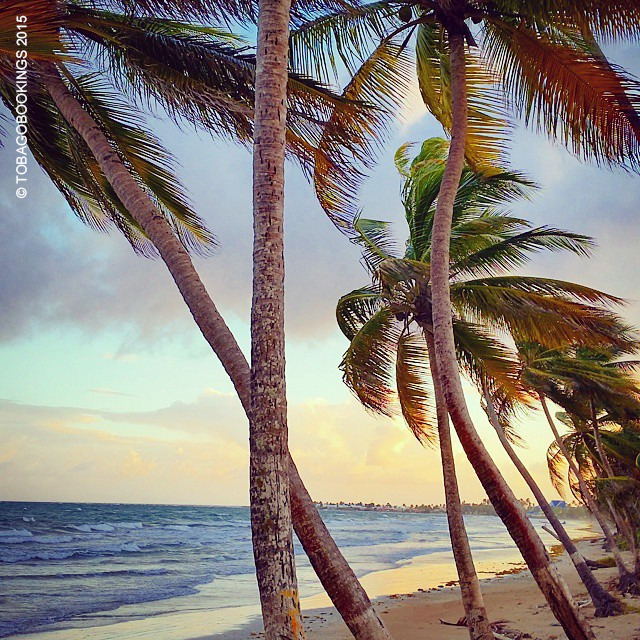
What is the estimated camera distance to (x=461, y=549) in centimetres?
846

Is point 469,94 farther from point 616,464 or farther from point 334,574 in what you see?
point 616,464

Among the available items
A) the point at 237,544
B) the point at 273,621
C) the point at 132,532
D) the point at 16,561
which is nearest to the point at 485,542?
the point at 237,544

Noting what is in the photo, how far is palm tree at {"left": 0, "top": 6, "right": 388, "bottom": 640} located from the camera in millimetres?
5145

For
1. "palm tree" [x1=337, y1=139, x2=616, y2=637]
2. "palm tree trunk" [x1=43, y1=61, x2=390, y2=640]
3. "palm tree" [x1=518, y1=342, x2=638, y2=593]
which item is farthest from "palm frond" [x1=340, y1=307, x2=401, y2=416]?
"palm tree trunk" [x1=43, y1=61, x2=390, y2=640]

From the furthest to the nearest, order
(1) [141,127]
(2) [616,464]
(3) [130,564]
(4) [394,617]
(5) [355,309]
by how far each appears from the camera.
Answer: (3) [130,564]
(2) [616,464]
(4) [394,617]
(5) [355,309]
(1) [141,127]

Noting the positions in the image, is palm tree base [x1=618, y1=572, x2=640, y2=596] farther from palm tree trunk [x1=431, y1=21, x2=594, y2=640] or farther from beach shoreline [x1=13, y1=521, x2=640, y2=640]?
palm tree trunk [x1=431, y1=21, x2=594, y2=640]

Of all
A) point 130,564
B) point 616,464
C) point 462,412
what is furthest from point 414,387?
point 130,564

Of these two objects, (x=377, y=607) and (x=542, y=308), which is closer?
(x=542, y=308)

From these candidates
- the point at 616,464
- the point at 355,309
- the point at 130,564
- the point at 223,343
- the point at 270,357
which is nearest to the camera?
the point at 270,357

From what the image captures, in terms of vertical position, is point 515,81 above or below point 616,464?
above

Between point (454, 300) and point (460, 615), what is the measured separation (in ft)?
24.4

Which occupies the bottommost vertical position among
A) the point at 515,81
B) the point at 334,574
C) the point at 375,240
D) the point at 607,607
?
the point at 607,607

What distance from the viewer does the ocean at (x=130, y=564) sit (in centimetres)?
1532

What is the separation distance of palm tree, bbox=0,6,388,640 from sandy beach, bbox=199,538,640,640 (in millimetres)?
7396
